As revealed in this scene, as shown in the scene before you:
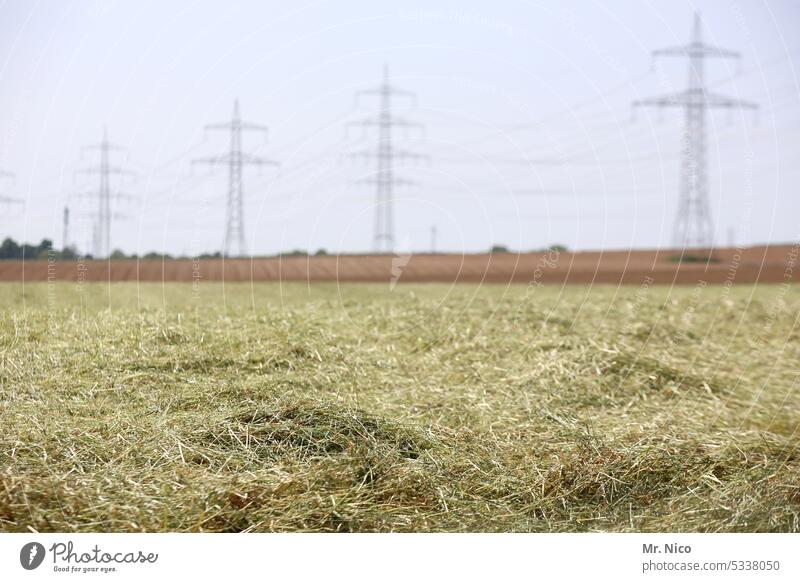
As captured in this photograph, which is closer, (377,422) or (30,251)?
(377,422)

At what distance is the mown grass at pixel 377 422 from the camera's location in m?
4.11

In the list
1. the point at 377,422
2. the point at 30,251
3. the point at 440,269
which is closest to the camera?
the point at 377,422

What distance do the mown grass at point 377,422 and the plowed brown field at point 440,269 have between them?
2.87 ft

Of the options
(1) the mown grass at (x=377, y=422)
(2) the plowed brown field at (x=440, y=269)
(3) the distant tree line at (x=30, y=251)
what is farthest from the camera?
(2) the plowed brown field at (x=440, y=269)

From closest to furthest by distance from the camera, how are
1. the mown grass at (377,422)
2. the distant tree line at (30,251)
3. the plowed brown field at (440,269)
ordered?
1. the mown grass at (377,422)
2. the distant tree line at (30,251)
3. the plowed brown field at (440,269)

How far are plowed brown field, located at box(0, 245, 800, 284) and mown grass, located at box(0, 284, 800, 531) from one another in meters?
0.87

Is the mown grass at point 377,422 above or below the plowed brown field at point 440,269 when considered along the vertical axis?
below

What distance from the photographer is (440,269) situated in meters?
12.2

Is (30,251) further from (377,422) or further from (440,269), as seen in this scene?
(440,269)

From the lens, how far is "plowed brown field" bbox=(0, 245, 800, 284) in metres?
8.91

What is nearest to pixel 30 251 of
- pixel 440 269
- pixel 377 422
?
pixel 377 422

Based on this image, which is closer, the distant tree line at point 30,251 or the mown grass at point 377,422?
the mown grass at point 377,422

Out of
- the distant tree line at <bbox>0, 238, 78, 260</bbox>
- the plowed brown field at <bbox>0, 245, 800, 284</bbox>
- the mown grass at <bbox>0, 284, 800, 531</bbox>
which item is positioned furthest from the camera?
the plowed brown field at <bbox>0, 245, 800, 284</bbox>

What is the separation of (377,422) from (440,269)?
24.4ft
